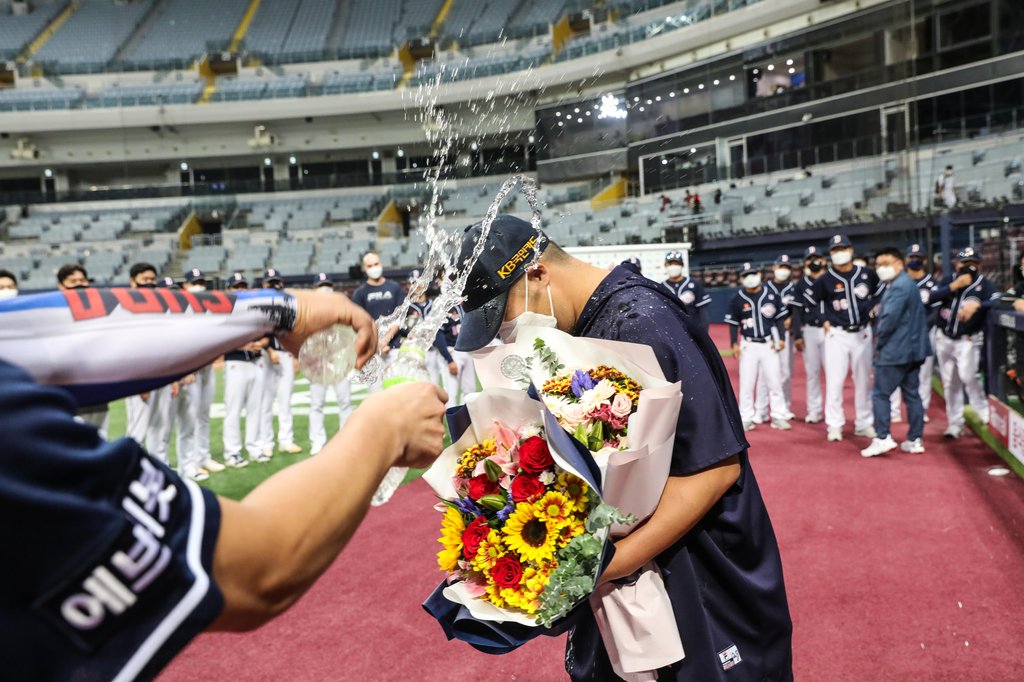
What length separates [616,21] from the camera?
30156 millimetres

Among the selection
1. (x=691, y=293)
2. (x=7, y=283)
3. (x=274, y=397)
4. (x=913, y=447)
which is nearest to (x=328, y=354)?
(x=7, y=283)

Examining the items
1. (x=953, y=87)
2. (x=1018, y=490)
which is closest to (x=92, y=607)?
(x=1018, y=490)

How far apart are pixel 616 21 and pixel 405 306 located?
105 feet

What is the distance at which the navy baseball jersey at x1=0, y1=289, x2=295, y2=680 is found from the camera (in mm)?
647

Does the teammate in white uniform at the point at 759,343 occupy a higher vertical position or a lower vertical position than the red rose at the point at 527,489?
lower

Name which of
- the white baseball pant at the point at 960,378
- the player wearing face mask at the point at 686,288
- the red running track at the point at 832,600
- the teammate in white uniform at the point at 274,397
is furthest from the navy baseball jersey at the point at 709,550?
the player wearing face mask at the point at 686,288

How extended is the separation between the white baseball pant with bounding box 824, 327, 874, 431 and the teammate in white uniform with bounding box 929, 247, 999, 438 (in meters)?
0.89

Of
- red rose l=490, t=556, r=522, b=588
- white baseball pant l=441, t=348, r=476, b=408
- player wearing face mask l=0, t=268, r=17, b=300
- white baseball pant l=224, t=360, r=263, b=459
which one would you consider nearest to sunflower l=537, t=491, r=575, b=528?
red rose l=490, t=556, r=522, b=588

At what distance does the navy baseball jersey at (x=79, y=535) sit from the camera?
647 mm

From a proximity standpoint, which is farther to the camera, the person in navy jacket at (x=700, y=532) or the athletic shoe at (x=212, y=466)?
the athletic shoe at (x=212, y=466)

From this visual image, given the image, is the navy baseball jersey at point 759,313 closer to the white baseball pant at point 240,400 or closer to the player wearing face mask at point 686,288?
the player wearing face mask at point 686,288

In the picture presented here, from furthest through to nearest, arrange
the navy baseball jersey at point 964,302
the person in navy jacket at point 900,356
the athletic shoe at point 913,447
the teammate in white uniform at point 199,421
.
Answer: the navy baseball jersey at point 964,302, the teammate in white uniform at point 199,421, the athletic shoe at point 913,447, the person in navy jacket at point 900,356

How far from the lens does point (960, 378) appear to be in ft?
27.3

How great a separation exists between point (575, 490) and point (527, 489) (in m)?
0.10
